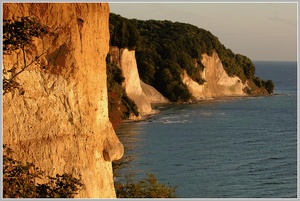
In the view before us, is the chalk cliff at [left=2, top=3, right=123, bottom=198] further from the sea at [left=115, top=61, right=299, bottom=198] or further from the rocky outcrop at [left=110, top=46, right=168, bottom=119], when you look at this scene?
the rocky outcrop at [left=110, top=46, right=168, bottom=119]

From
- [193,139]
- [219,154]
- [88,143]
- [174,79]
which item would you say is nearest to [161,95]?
[174,79]

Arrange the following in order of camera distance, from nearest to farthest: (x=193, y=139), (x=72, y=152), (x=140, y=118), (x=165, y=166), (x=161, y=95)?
(x=72, y=152) < (x=165, y=166) < (x=193, y=139) < (x=140, y=118) < (x=161, y=95)

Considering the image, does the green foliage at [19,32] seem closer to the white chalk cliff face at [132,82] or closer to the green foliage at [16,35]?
the green foliage at [16,35]

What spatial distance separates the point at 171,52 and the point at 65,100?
81.9 metres

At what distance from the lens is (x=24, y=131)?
15.2 meters

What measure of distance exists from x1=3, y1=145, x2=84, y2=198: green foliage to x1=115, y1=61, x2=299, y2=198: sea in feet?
63.0

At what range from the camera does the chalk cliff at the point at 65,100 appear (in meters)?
15.2

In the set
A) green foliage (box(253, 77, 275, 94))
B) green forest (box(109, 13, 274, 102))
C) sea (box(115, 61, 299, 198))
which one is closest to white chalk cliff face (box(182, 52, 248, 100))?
green forest (box(109, 13, 274, 102))

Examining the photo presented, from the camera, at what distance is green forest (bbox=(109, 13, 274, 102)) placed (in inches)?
2980

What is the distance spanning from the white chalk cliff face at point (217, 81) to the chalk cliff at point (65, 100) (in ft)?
279

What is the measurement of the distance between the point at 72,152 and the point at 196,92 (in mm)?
83213

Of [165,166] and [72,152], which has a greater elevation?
[72,152]

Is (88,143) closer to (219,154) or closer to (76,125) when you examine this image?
(76,125)

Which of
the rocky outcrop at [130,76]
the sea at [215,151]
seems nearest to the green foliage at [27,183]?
the sea at [215,151]
